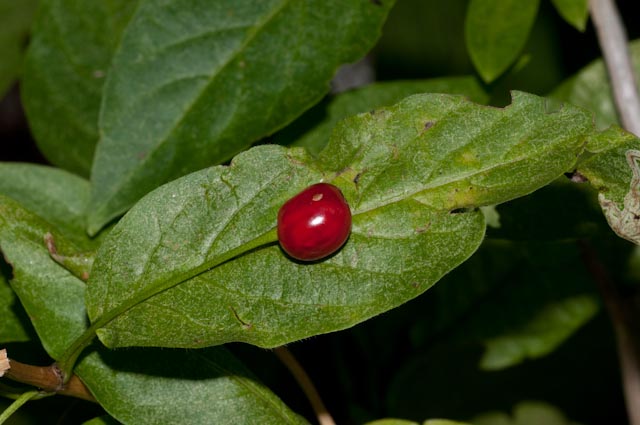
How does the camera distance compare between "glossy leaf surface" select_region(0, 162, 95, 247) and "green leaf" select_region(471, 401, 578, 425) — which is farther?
"green leaf" select_region(471, 401, 578, 425)

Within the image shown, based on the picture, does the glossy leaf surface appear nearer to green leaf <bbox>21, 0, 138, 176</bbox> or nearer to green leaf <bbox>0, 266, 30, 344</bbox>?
green leaf <bbox>0, 266, 30, 344</bbox>

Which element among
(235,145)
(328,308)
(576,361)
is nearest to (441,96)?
(328,308)

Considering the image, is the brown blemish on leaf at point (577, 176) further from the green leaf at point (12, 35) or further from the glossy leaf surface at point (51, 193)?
the green leaf at point (12, 35)

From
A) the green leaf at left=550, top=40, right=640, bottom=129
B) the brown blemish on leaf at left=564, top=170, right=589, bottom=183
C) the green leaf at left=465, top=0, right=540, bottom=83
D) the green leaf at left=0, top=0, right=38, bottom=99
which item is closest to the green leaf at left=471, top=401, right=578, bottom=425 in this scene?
the green leaf at left=550, top=40, right=640, bottom=129

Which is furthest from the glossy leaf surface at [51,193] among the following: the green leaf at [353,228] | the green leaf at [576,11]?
the green leaf at [576,11]

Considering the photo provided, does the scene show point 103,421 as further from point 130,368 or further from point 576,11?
point 576,11

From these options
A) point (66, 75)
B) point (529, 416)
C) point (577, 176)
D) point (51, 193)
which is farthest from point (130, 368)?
point (529, 416)
